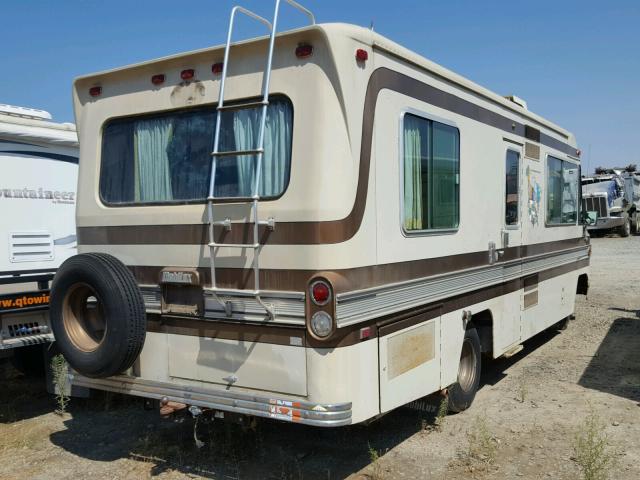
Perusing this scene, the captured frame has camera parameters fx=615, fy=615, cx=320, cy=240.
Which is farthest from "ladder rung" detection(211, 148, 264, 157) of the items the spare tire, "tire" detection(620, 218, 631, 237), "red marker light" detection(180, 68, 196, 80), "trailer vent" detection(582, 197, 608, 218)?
"tire" detection(620, 218, 631, 237)

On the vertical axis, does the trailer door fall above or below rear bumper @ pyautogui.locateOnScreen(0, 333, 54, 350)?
above

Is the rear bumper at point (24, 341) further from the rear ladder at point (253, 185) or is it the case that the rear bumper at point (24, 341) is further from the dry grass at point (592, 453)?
the dry grass at point (592, 453)

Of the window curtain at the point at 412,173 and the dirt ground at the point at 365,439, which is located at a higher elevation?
the window curtain at the point at 412,173

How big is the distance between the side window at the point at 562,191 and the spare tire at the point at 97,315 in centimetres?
→ 504

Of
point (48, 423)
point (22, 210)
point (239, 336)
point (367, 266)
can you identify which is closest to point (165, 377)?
point (239, 336)

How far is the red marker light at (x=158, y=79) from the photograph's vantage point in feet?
14.3

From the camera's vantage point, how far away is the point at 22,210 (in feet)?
19.3

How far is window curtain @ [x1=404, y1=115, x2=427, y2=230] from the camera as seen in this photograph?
428cm

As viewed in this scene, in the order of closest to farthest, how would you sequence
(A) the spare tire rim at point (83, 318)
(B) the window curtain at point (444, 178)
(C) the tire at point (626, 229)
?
1. (A) the spare tire rim at point (83, 318)
2. (B) the window curtain at point (444, 178)
3. (C) the tire at point (626, 229)

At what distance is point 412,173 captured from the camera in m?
4.38

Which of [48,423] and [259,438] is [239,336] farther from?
[48,423]

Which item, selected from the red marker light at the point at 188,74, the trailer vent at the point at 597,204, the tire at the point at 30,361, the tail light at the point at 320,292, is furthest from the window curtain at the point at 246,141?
the trailer vent at the point at 597,204

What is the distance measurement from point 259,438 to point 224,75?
2.80 meters

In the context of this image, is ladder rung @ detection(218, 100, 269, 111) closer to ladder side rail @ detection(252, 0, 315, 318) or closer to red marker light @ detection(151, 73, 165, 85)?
ladder side rail @ detection(252, 0, 315, 318)
